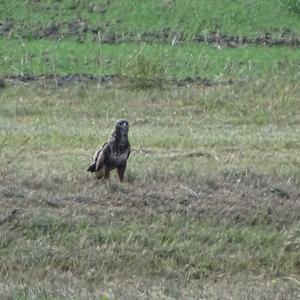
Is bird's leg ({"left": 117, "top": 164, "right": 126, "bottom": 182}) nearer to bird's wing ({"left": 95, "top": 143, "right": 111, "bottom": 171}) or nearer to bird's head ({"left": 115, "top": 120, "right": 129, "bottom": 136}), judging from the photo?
bird's wing ({"left": 95, "top": 143, "right": 111, "bottom": 171})

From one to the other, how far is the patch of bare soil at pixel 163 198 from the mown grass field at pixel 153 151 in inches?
0.8

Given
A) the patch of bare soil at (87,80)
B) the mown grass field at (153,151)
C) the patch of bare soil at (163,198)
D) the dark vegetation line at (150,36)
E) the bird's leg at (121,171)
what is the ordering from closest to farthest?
1. the mown grass field at (153,151)
2. the patch of bare soil at (163,198)
3. the bird's leg at (121,171)
4. the patch of bare soil at (87,80)
5. the dark vegetation line at (150,36)

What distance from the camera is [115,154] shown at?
10.9 meters

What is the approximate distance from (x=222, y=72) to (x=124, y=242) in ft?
48.6

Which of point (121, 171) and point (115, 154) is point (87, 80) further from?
point (115, 154)

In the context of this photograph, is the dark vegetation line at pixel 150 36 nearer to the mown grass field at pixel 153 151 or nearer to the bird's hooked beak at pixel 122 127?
the mown grass field at pixel 153 151

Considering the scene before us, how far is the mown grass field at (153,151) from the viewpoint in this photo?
29.8ft

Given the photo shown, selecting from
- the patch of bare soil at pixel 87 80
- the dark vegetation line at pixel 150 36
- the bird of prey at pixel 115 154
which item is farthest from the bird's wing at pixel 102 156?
the dark vegetation line at pixel 150 36

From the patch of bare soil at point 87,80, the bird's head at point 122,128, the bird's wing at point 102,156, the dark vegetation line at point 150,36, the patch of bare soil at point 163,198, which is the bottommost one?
the dark vegetation line at point 150,36

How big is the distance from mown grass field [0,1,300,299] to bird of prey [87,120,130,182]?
7.6 inches

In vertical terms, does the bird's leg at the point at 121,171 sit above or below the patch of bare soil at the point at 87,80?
above

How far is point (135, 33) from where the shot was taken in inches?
1107

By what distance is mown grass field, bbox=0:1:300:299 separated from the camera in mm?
9086

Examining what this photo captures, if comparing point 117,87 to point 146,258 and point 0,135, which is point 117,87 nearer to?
point 0,135
